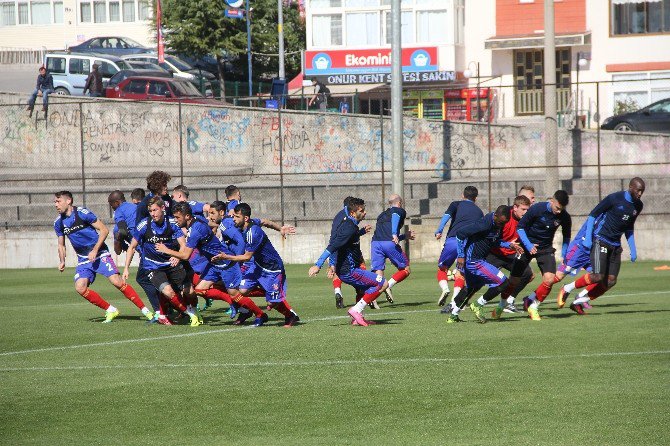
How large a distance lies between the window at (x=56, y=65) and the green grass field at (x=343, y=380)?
3119cm

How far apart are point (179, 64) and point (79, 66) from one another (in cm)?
720

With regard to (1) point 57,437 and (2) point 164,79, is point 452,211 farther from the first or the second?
(2) point 164,79

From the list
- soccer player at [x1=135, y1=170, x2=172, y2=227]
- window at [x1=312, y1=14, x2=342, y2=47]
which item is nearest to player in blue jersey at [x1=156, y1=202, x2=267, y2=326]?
soccer player at [x1=135, y1=170, x2=172, y2=227]

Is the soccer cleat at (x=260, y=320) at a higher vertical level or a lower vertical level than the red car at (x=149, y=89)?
lower

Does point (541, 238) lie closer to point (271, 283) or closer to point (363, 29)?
point (271, 283)

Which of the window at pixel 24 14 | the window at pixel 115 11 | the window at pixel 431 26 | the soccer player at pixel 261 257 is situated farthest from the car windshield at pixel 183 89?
the window at pixel 24 14

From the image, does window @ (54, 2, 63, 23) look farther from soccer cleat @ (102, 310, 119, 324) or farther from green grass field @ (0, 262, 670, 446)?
soccer cleat @ (102, 310, 119, 324)

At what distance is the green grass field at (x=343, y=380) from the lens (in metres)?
8.76

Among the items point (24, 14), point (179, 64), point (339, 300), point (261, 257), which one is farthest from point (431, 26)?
point (24, 14)

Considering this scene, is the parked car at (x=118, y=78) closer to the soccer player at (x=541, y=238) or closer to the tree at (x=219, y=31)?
the tree at (x=219, y=31)

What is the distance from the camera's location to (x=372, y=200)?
97.8ft

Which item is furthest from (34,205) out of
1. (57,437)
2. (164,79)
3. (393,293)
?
(57,437)

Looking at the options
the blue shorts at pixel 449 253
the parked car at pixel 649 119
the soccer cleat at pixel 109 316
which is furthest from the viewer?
the parked car at pixel 649 119

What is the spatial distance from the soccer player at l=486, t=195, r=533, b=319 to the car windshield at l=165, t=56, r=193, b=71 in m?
37.7
